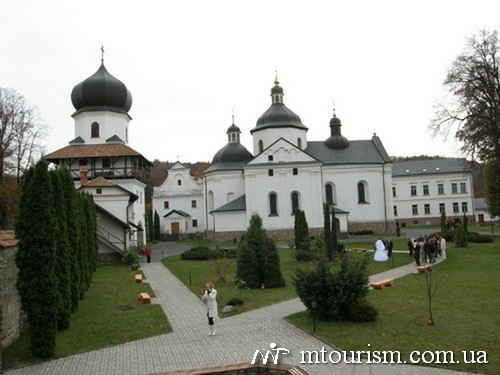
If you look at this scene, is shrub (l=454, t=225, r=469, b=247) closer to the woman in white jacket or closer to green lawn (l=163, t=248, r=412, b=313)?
green lawn (l=163, t=248, r=412, b=313)

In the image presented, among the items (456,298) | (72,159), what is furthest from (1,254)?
(72,159)

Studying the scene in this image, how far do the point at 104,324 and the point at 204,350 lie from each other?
4242 mm

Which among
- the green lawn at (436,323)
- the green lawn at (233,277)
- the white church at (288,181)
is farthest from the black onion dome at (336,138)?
the green lawn at (436,323)

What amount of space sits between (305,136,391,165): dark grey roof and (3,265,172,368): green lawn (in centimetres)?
3325

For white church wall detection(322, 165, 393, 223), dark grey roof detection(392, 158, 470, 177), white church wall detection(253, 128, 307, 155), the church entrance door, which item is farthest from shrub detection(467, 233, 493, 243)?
the church entrance door

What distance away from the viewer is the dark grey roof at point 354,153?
49906 mm

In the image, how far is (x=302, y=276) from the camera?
1384cm

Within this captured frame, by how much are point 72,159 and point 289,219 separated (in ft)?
66.6

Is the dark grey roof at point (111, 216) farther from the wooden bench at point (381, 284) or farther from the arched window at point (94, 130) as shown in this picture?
the wooden bench at point (381, 284)

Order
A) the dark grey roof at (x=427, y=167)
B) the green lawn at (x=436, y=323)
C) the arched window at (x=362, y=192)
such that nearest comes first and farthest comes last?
the green lawn at (x=436, y=323) < the arched window at (x=362, y=192) < the dark grey roof at (x=427, y=167)

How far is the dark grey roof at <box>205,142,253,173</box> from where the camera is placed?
51.2 meters

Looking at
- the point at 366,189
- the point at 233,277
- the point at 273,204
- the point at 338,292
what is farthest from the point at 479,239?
the point at 338,292

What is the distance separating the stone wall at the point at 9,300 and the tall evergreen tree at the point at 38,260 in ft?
1.14

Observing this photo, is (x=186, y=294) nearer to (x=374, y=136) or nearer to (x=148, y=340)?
(x=148, y=340)
